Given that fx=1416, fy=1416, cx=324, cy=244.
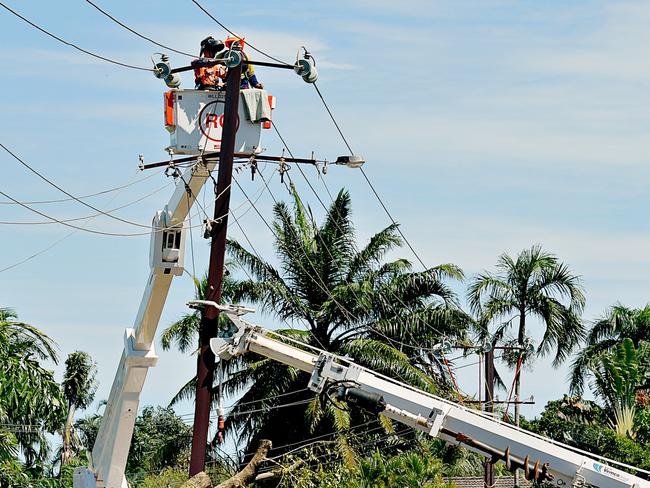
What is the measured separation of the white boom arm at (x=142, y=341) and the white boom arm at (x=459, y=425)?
2102 millimetres

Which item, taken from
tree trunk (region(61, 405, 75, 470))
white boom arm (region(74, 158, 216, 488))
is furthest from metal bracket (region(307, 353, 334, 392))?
tree trunk (region(61, 405, 75, 470))

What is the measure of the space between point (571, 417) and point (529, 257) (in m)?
5.40

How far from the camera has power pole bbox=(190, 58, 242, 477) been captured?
69.2 feet

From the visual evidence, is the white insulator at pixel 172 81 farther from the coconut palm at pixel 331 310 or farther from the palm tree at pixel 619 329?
the palm tree at pixel 619 329

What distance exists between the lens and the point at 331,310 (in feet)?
126

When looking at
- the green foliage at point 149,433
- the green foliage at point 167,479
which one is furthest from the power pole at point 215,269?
the green foliage at point 149,433

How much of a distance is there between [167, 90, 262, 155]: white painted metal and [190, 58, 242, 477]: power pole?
181mm

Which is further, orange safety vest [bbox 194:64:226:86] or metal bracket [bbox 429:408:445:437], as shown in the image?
orange safety vest [bbox 194:64:226:86]

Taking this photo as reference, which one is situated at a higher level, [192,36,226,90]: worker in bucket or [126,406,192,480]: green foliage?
[126,406,192,480]: green foliage

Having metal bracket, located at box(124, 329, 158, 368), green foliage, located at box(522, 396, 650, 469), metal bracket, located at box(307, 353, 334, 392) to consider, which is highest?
green foliage, located at box(522, 396, 650, 469)

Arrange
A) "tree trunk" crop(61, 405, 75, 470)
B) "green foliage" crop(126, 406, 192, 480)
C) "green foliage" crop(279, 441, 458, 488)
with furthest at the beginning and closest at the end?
"green foliage" crop(126, 406, 192, 480) < "tree trunk" crop(61, 405, 75, 470) < "green foliage" crop(279, 441, 458, 488)

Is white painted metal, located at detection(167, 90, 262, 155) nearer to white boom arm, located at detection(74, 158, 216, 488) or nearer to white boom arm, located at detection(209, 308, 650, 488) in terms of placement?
white boom arm, located at detection(74, 158, 216, 488)

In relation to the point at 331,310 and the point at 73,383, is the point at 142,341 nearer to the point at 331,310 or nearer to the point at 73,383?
the point at 331,310

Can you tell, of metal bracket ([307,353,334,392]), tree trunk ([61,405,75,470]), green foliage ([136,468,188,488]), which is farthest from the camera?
tree trunk ([61,405,75,470])
